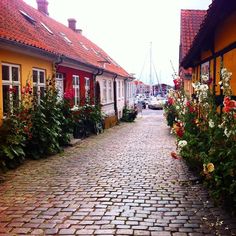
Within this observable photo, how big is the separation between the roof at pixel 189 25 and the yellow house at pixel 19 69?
8617mm

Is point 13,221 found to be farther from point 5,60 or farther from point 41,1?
point 41,1

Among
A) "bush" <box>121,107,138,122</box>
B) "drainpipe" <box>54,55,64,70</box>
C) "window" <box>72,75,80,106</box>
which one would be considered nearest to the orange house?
"window" <box>72,75,80,106</box>

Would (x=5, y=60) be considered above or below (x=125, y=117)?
above

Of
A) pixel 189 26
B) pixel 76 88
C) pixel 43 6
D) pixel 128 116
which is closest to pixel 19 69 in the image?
pixel 76 88

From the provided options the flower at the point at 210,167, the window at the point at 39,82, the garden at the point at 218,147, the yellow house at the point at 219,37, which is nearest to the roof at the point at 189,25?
the yellow house at the point at 219,37

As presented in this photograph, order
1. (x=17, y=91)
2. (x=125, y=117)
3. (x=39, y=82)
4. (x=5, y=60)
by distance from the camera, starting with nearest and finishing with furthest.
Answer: (x=5, y=60) → (x=17, y=91) → (x=39, y=82) → (x=125, y=117)

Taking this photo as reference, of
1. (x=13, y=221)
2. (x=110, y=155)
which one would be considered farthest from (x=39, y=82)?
(x=13, y=221)

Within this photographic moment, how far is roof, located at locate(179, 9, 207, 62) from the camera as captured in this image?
1876 cm

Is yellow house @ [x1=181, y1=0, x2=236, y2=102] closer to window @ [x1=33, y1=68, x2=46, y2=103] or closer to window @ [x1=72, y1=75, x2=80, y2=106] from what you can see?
window @ [x1=33, y1=68, x2=46, y2=103]

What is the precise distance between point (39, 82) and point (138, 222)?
26.1ft

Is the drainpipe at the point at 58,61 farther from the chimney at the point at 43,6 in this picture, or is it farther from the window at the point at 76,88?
the chimney at the point at 43,6

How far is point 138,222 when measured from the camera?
194 inches

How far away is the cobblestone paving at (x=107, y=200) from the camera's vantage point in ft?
15.5

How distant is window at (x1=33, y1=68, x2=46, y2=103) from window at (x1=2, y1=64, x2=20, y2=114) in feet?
3.85
